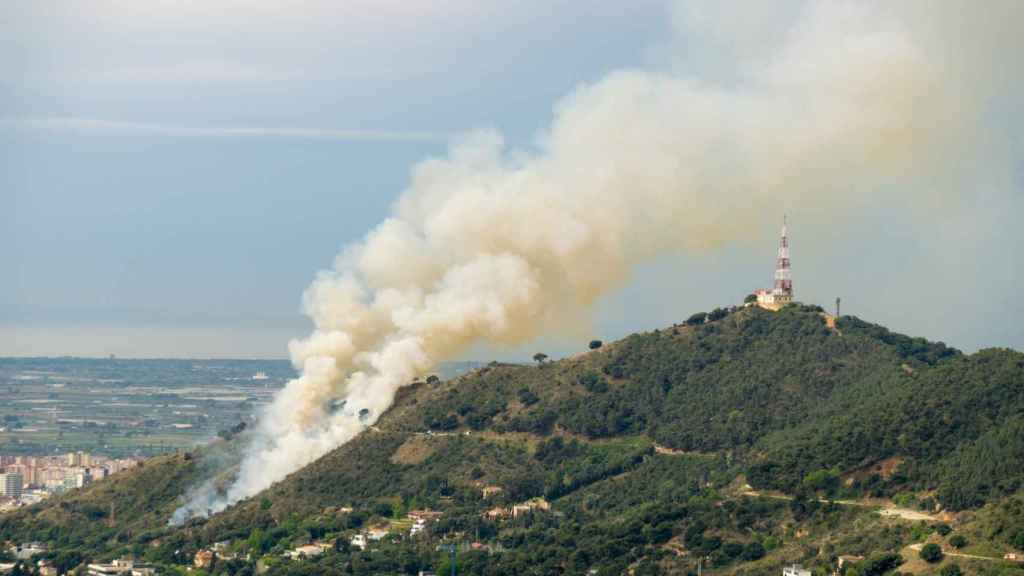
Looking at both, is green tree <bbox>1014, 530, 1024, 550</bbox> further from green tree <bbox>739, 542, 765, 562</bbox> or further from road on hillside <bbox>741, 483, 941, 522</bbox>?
green tree <bbox>739, 542, 765, 562</bbox>

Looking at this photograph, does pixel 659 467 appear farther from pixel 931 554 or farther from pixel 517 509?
pixel 931 554

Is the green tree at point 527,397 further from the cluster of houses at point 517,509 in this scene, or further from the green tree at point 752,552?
the green tree at point 752,552

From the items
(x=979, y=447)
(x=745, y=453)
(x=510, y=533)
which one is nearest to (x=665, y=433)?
(x=745, y=453)

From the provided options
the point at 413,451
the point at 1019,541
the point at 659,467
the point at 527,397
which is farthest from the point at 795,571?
the point at 527,397

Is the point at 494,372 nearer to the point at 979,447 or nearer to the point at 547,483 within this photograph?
the point at 547,483

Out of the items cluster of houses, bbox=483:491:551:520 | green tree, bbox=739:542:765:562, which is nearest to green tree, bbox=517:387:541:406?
cluster of houses, bbox=483:491:551:520

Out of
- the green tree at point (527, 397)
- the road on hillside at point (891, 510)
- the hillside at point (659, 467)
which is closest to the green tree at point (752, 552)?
the hillside at point (659, 467)
